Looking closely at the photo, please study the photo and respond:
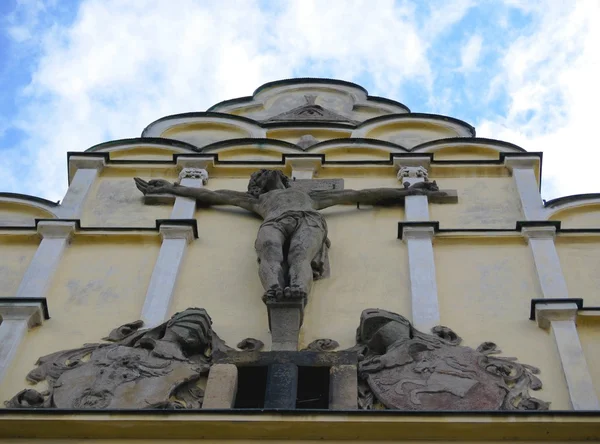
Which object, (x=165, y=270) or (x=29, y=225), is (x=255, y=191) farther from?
(x=29, y=225)

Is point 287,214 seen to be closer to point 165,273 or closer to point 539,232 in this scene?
point 165,273

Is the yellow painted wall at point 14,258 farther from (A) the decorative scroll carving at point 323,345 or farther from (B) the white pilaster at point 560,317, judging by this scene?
(B) the white pilaster at point 560,317

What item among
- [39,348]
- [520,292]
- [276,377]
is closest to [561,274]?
[520,292]

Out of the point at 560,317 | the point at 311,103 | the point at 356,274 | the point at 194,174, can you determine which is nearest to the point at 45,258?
the point at 194,174

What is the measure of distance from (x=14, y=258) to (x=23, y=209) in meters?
1.18

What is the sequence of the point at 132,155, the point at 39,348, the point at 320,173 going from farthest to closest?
the point at 132,155 < the point at 320,173 < the point at 39,348

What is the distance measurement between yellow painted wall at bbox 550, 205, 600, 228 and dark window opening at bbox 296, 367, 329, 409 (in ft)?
11.7

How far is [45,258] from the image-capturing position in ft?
32.8

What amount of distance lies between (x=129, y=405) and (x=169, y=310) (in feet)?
4.98

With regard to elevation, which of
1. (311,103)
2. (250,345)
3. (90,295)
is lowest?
(250,345)

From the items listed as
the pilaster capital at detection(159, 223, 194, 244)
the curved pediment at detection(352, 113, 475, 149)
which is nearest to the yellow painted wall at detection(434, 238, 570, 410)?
the pilaster capital at detection(159, 223, 194, 244)

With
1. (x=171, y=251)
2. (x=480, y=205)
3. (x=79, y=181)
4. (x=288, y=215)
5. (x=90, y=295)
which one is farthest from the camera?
(x=79, y=181)

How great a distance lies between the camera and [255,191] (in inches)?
425

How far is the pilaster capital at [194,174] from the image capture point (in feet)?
37.9
